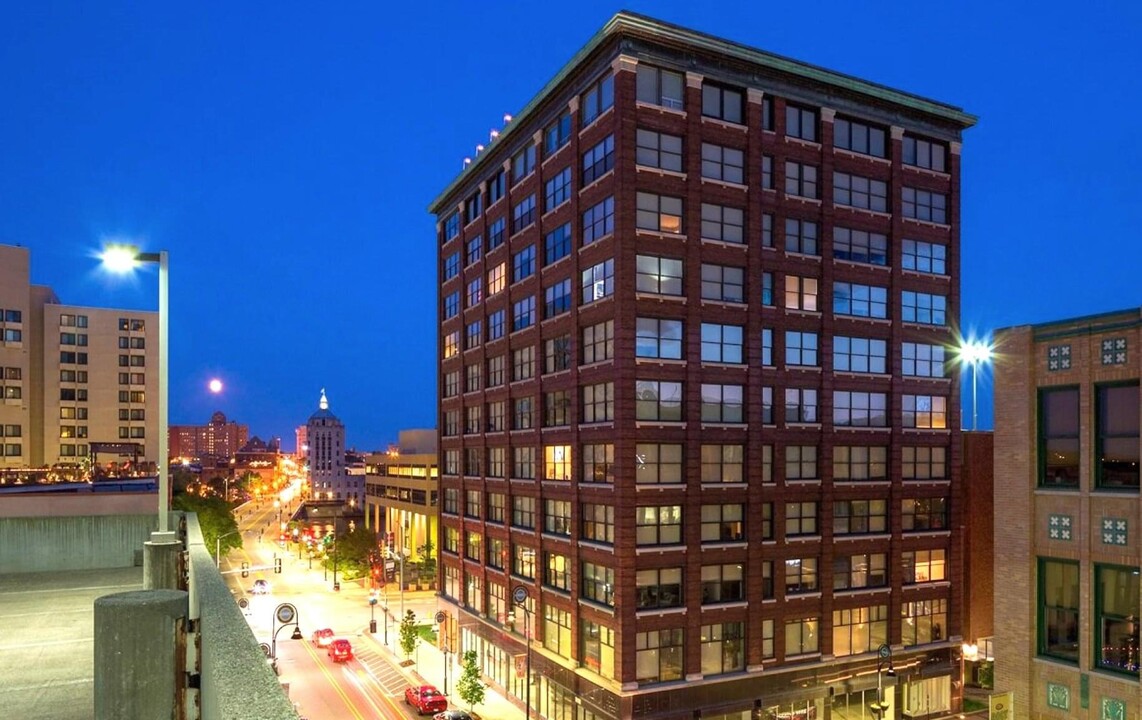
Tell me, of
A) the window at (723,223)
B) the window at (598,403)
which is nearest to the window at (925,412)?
the window at (723,223)

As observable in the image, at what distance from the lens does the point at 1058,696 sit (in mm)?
20219

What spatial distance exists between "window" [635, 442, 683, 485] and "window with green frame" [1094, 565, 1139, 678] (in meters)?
24.4

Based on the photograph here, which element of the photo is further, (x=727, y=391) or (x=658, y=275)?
(x=727, y=391)

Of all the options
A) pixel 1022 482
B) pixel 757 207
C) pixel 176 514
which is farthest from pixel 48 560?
pixel 757 207

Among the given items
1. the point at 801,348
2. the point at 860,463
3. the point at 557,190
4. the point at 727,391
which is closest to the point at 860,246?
the point at 801,348

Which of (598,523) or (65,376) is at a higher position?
(65,376)

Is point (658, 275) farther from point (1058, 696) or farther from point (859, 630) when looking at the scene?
point (1058, 696)

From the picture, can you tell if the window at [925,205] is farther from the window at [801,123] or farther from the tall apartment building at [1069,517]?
the tall apartment building at [1069,517]

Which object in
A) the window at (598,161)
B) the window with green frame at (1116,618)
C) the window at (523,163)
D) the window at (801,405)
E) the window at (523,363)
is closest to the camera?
the window with green frame at (1116,618)

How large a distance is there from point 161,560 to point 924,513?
157 feet

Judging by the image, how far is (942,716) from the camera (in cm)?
5062

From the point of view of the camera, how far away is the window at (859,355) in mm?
48906

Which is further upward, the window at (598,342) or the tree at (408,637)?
the window at (598,342)

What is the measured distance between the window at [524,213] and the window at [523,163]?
1807mm
